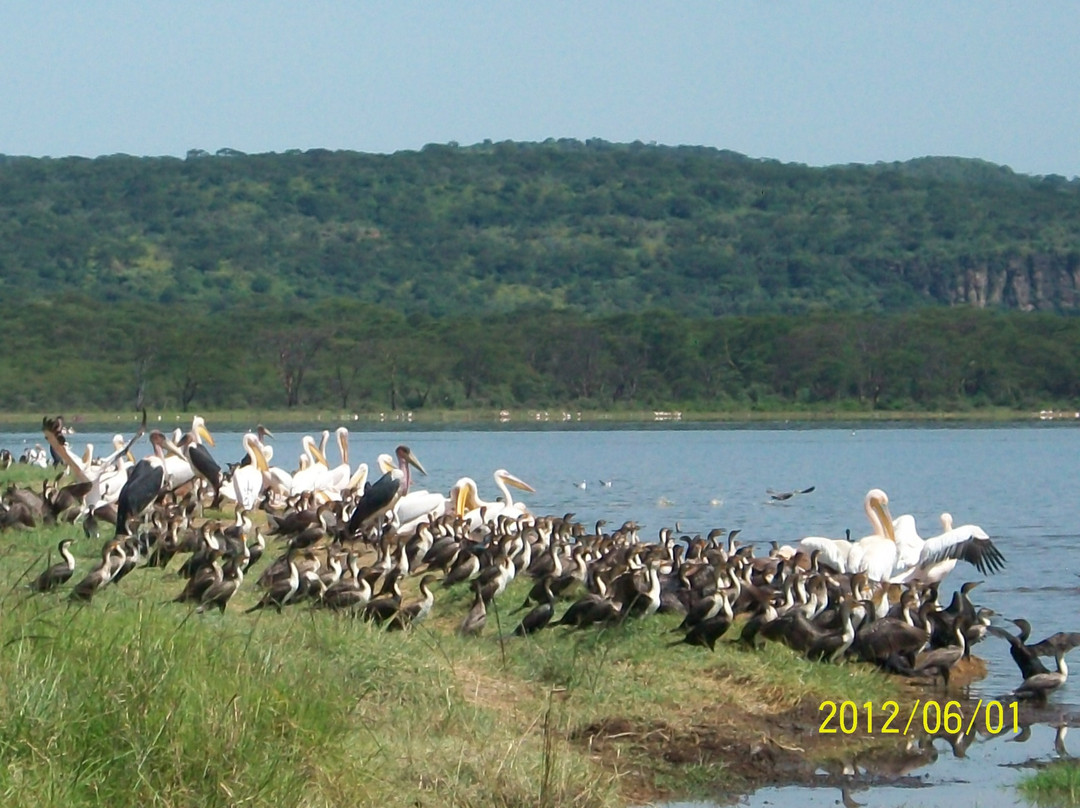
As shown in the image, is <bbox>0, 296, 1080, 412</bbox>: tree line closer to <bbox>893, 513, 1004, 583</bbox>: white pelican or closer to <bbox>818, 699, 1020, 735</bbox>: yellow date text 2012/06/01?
<bbox>893, 513, 1004, 583</bbox>: white pelican

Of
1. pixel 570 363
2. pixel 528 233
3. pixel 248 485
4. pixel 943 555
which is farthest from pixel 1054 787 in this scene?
pixel 528 233

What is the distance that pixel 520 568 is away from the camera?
1098 centimetres

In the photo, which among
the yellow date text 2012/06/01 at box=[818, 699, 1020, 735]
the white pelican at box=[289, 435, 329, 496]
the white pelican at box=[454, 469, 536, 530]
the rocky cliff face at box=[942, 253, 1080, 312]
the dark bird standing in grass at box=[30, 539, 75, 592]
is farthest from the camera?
the rocky cliff face at box=[942, 253, 1080, 312]

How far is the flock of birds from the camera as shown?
9062 millimetres

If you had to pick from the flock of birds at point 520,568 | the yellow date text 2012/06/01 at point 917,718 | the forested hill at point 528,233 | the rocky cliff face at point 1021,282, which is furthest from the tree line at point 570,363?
the yellow date text 2012/06/01 at point 917,718

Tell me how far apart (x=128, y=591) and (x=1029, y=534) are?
12.8 meters

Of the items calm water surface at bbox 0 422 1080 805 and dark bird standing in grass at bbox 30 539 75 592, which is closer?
dark bird standing in grass at bbox 30 539 75 592

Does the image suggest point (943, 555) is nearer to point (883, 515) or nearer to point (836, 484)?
point (883, 515)

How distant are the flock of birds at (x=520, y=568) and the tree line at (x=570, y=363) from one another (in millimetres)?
39317

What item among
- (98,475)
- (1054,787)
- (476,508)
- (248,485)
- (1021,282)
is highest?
(1021,282)

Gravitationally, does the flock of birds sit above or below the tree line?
below

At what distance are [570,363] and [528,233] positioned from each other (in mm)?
40626

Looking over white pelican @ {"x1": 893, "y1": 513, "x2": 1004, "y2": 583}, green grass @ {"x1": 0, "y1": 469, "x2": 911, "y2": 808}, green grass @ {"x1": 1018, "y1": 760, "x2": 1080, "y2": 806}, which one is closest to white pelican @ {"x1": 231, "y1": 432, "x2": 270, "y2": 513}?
white pelican @ {"x1": 893, "y1": 513, "x2": 1004, "y2": 583}

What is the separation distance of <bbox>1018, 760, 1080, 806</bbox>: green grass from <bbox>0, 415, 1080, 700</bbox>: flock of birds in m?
1.79
